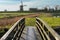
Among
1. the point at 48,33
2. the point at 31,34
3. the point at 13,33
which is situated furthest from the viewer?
the point at 31,34

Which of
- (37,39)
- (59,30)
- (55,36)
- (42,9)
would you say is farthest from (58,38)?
(42,9)

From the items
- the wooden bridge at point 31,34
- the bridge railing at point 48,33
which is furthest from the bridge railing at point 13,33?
the bridge railing at point 48,33

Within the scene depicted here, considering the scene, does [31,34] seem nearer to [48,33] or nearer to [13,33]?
[48,33]

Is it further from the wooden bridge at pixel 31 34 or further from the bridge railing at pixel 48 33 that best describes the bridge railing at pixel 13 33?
the bridge railing at pixel 48 33

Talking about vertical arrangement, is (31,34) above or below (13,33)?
below

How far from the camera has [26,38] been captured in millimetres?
14203

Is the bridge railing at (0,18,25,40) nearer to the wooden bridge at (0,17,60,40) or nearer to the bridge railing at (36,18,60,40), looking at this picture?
the wooden bridge at (0,17,60,40)

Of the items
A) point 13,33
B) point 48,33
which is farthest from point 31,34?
point 13,33

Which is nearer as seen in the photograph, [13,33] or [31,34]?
[13,33]

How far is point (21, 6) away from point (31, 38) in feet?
387

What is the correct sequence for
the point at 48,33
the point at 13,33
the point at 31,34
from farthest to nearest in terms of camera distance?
the point at 31,34 < the point at 48,33 < the point at 13,33

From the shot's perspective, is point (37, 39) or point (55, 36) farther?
point (37, 39)

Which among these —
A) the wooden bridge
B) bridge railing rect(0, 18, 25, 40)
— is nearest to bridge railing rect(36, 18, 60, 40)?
the wooden bridge

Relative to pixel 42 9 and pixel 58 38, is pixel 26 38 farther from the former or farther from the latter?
pixel 42 9
